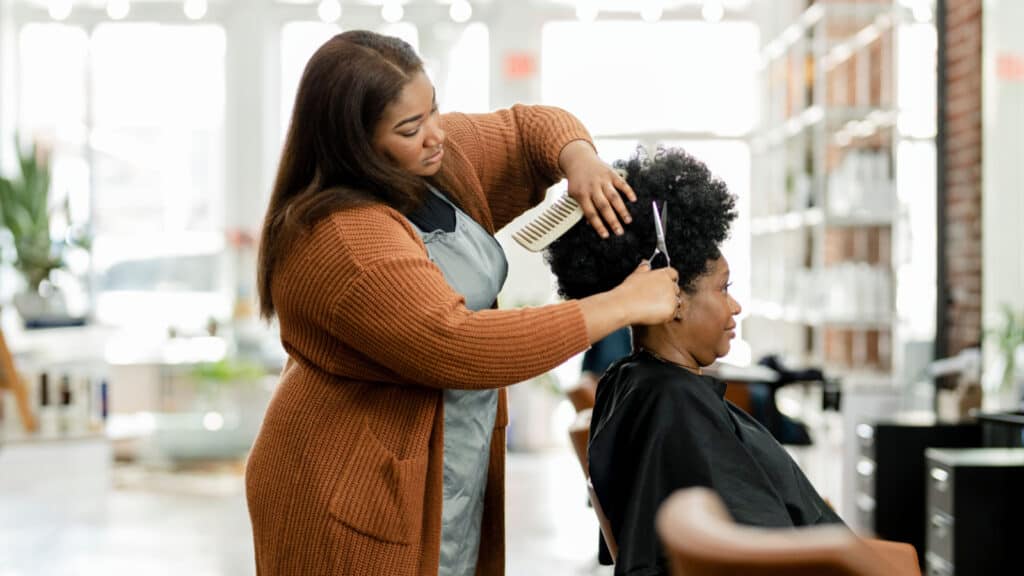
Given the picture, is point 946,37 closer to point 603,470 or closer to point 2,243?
point 603,470

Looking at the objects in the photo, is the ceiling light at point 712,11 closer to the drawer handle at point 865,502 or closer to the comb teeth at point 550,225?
the drawer handle at point 865,502

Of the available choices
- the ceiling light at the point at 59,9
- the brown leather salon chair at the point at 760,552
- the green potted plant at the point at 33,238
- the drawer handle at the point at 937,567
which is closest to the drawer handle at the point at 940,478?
the drawer handle at the point at 937,567

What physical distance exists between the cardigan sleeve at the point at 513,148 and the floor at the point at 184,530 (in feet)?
9.28

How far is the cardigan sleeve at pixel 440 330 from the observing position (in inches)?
57.2

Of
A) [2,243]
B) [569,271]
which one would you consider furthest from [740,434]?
[2,243]

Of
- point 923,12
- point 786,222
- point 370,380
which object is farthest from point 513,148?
point 786,222

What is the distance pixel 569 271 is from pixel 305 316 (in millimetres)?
384

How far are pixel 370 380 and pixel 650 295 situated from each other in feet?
1.23

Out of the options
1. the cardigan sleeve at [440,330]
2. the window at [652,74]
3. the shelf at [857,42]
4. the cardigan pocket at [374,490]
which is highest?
the window at [652,74]

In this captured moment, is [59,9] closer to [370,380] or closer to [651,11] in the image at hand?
[651,11]

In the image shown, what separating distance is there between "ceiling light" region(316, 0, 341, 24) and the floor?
9.84ft

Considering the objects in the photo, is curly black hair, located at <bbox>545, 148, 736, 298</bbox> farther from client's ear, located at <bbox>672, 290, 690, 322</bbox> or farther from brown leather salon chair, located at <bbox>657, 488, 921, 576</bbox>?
brown leather salon chair, located at <bbox>657, 488, 921, 576</bbox>

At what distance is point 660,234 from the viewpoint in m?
1.60

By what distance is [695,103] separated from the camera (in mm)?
7977
